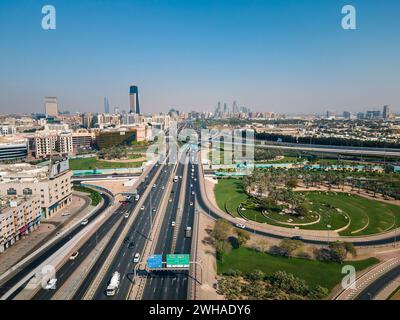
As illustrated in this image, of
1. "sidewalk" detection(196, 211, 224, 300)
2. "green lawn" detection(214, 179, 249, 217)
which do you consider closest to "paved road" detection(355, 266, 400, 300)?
"sidewalk" detection(196, 211, 224, 300)

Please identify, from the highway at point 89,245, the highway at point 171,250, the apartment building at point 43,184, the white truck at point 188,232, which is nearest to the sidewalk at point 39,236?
the apartment building at point 43,184

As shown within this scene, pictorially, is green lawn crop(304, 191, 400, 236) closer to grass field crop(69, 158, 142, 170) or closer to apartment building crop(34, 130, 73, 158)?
grass field crop(69, 158, 142, 170)

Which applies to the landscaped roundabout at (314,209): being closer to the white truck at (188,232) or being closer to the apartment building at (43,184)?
the white truck at (188,232)

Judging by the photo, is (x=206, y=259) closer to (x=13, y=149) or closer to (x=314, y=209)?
(x=314, y=209)

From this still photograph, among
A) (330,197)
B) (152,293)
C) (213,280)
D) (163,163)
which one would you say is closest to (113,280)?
(152,293)

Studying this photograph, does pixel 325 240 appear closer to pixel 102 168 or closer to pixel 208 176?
pixel 208 176
